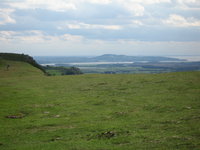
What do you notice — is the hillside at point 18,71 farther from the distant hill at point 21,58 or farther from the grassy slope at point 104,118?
the grassy slope at point 104,118

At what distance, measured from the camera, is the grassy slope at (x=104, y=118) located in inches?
735

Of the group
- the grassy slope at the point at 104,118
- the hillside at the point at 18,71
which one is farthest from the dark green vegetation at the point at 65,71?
the grassy slope at the point at 104,118

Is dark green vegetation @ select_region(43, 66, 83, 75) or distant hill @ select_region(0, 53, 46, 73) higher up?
distant hill @ select_region(0, 53, 46, 73)

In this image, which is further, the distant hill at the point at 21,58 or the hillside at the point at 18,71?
the distant hill at the point at 21,58

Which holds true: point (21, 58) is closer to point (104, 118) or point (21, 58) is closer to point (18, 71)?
point (18, 71)

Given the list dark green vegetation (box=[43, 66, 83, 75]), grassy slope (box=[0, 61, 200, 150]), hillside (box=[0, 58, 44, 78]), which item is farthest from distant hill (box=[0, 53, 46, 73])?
grassy slope (box=[0, 61, 200, 150])

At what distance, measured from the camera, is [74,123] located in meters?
25.2

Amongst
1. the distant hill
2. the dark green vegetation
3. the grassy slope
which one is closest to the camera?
the grassy slope

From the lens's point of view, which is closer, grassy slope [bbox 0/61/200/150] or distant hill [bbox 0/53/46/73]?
grassy slope [bbox 0/61/200/150]

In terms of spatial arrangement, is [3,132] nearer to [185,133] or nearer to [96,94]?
[185,133]

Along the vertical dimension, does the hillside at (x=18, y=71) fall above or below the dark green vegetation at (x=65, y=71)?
above

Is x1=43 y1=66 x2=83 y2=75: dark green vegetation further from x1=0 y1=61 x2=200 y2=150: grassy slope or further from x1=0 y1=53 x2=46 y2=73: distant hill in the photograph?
Result: x1=0 y1=61 x2=200 y2=150: grassy slope

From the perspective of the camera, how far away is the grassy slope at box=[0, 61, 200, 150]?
1867cm

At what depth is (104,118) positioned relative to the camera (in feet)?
87.1
